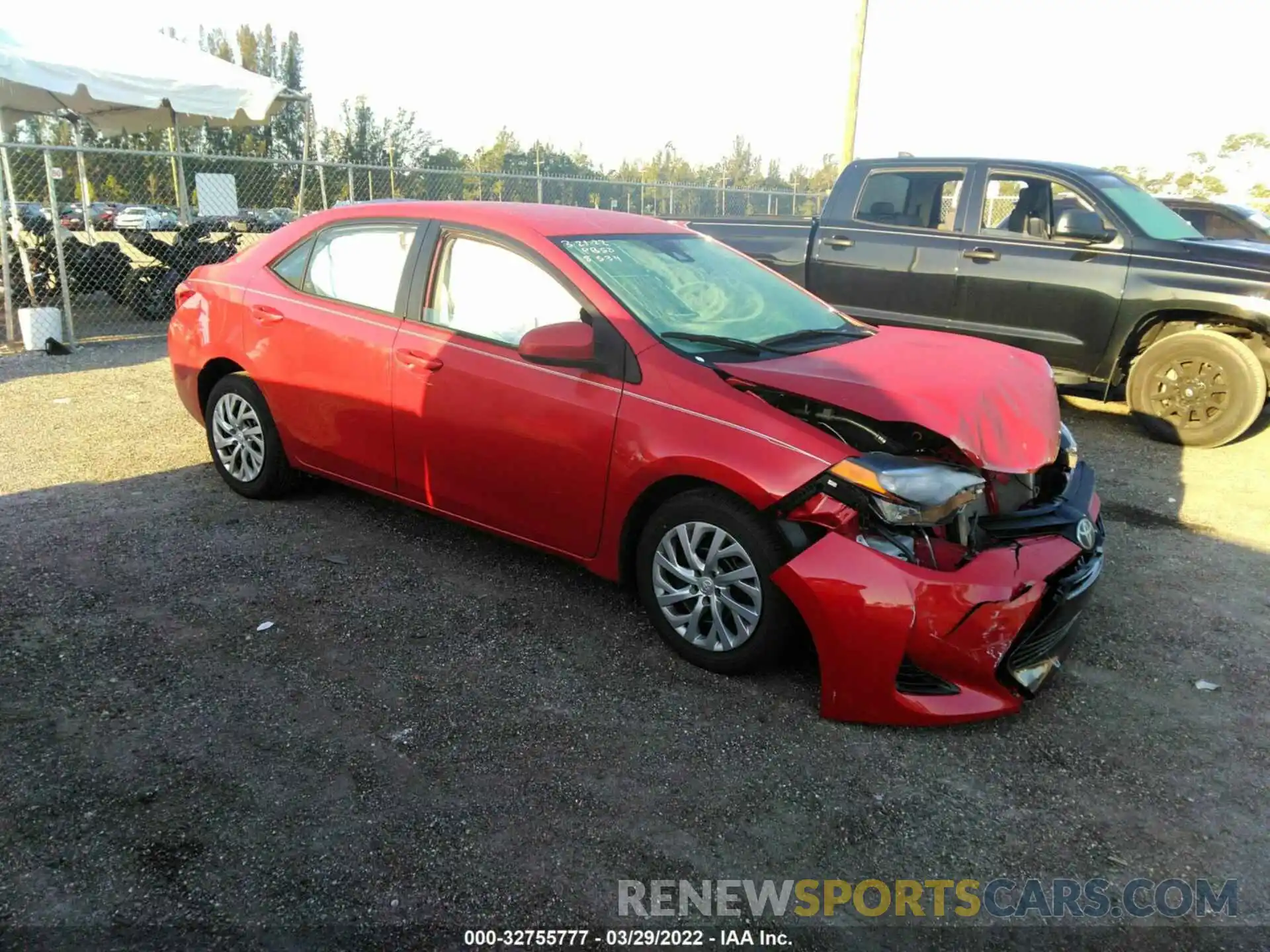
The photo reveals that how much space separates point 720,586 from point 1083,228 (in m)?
5.10

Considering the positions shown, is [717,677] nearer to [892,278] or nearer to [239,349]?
[239,349]

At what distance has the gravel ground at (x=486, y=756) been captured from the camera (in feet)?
7.68

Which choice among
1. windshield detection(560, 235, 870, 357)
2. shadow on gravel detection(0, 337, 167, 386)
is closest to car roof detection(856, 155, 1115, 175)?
windshield detection(560, 235, 870, 357)

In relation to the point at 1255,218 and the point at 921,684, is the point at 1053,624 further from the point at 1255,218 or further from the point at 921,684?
the point at 1255,218

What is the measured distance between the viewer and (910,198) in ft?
25.0

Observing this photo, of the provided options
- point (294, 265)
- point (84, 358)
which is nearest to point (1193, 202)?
point (294, 265)

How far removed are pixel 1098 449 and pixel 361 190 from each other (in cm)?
1456

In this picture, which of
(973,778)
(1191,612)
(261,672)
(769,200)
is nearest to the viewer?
(973,778)

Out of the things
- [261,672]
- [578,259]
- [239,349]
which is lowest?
[261,672]

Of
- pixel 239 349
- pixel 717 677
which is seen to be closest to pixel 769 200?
pixel 239 349

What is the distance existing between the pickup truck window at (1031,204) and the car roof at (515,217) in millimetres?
3750

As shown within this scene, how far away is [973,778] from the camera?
287 cm

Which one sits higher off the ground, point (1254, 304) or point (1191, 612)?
point (1254, 304)

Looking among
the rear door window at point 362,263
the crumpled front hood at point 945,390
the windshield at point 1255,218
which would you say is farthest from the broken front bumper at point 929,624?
the windshield at point 1255,218
